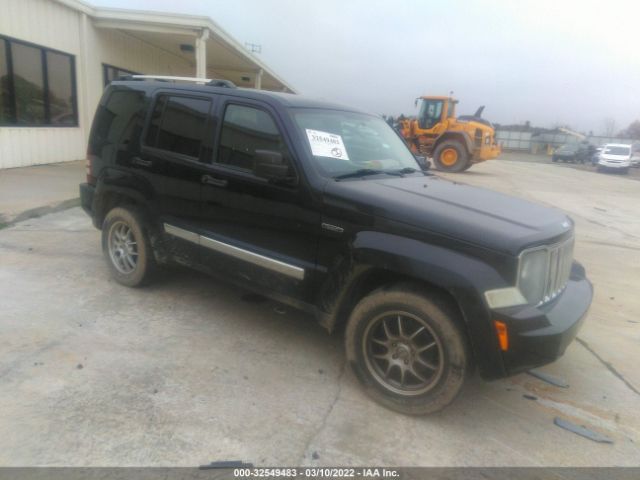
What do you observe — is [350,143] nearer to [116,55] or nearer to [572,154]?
[116,55]

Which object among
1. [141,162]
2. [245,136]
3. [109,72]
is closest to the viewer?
[245,136]

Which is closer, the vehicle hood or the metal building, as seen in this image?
the vehicle hood

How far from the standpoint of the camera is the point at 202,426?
8.72 ft

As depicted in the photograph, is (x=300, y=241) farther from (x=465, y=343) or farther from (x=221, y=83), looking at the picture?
(x=221, y=83)

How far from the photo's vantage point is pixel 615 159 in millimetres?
29859

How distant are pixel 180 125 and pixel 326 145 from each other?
137 centimetres

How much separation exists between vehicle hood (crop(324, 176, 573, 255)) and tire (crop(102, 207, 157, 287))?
6.79ft

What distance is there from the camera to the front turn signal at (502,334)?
8.30 ft

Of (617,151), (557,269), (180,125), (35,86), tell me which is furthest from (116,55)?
(617,151)

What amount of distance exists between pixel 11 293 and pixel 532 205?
15.0 feet

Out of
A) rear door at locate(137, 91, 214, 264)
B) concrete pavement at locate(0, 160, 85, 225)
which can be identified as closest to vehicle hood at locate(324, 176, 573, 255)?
rear door at locate(137, 91, 214, 264)

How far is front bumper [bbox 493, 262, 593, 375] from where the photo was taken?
253 cm

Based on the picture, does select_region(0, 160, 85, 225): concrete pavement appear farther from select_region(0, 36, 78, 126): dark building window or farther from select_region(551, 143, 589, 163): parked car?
select_region(551, 143, 589, 163): parked car

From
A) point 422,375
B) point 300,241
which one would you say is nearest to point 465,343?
point 422,375
